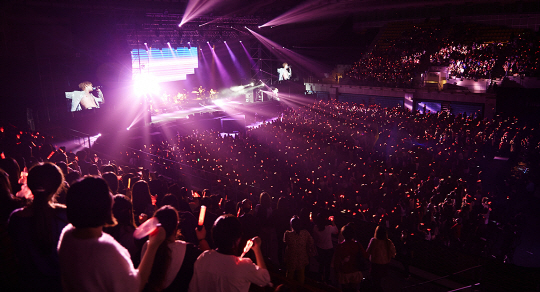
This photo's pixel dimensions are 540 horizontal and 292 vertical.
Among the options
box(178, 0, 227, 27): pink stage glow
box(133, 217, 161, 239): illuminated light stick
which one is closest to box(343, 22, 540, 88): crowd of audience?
box(178, 0, 227, 27): pink stage glow

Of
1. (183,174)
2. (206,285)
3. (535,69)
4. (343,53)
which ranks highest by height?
(343,53)

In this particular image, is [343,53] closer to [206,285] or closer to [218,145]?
[218,145]

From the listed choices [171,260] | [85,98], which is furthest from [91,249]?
[85,98]

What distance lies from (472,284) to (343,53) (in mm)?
22714

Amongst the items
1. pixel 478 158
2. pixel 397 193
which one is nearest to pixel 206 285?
pixel 397 193

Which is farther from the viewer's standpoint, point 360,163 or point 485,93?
point 485,93

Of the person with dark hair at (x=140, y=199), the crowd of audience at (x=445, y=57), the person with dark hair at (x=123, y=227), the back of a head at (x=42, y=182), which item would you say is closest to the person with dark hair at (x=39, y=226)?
the back of a head at (x=42, y=182)

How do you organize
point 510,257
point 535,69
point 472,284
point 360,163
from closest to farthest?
point 472,284
point 510,257
point 360,163
point 535,69

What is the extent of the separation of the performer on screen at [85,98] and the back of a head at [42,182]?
16.2 m

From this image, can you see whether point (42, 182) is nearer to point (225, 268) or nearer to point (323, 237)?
point (225, 268)

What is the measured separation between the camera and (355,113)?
1584 centimetres

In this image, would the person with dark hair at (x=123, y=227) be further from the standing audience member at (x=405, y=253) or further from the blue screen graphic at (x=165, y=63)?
the blue screen graphic at (x=165, y=63)

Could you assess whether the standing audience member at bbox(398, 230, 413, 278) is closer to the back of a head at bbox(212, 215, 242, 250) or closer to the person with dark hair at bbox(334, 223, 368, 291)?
the person with dark hair at bbox(334, 223, 368, 291)

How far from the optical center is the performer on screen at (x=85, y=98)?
52.8ft
